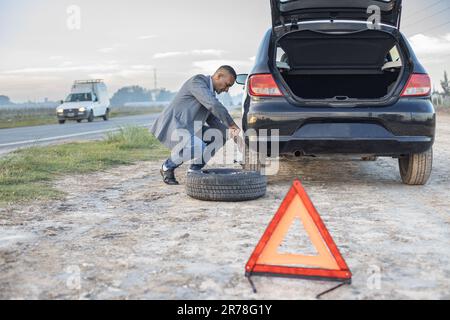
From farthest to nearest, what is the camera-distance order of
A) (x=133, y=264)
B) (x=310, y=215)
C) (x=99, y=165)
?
1. (x=99, y=165)
2. (x=133, y=264)
3. (x=310, y=215)

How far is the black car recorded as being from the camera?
5.45m

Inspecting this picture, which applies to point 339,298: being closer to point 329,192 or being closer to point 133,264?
point 133,264

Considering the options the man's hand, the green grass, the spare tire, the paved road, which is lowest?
the paved road

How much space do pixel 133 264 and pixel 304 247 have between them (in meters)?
1.09

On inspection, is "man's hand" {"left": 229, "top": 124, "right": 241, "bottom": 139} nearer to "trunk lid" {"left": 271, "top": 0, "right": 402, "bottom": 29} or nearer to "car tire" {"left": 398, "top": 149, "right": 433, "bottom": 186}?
"trunk lid" {"left": 271, "top": 0, "right": 402, "bottom": 29}

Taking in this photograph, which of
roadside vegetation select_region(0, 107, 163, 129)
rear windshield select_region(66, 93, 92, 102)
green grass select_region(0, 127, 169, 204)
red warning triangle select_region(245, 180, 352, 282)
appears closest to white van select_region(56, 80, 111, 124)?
rear windshield select_region(66, 93, 92, 102)

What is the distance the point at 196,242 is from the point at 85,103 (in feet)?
86.5

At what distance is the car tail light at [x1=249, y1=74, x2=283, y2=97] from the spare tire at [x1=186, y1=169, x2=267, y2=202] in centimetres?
82

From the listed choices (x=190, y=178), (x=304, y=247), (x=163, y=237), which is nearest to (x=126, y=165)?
(x=190, y=178)

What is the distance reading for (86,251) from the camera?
11.5 feet

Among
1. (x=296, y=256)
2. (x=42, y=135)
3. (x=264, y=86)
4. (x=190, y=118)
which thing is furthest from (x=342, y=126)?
(x=42, y=135)

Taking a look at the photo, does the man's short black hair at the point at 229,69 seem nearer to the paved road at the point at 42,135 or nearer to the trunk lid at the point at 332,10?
the trunk lid at the point at 332,10

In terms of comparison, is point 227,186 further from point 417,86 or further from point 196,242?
point 417,86

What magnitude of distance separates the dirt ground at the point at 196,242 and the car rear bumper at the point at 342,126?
1.60 ft
